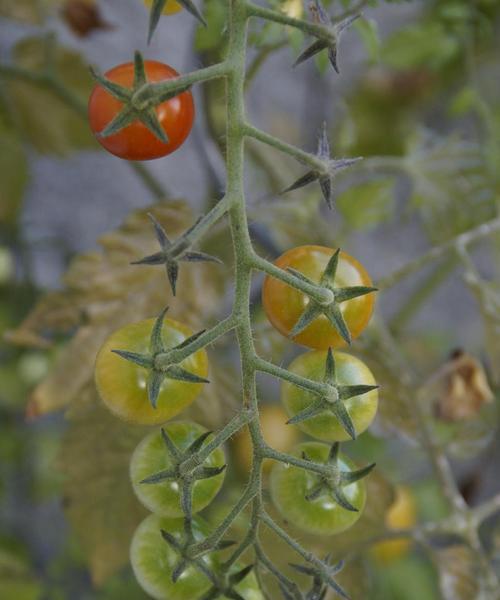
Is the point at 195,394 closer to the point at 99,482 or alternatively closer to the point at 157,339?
the point at 157,339

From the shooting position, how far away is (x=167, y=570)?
42 centimetres

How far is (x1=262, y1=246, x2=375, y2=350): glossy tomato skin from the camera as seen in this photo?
41 centimetres

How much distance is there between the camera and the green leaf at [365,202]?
873mm

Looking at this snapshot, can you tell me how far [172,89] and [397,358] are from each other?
1.28ft

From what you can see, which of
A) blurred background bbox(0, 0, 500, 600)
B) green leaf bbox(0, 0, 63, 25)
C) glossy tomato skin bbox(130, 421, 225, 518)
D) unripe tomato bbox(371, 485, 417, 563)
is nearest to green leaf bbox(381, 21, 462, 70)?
blurred background bbox(0, 0, 500, 600)

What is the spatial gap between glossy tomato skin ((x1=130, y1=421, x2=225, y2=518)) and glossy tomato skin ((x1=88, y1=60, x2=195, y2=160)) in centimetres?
15

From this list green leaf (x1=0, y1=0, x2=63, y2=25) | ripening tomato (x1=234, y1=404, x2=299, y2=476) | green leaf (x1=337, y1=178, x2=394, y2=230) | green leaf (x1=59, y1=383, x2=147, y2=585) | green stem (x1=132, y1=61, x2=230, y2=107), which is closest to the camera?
green stem (x1=132, y1=61, x2=230, y2=107)

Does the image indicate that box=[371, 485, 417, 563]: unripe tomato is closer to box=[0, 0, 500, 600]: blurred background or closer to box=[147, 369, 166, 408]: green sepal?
box=[0, 0, 500, 600]: blurred background

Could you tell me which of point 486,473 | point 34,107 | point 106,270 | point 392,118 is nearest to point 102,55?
point 34,107

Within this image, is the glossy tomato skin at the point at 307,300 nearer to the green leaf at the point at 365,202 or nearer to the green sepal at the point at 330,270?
the green sepal at the point at 330,270

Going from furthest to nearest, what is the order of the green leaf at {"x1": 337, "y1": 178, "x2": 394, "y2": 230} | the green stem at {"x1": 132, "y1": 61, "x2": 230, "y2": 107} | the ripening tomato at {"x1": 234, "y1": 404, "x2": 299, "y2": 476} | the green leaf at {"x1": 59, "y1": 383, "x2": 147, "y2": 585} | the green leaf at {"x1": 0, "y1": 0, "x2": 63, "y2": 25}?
1. the ripening tomato at {"x1": 234, "y1": 404, "x2": 299, "y2": 476}
2. the green leaf at {"x1": 337, "y1": 178, "x2": 394, "y2": 230}
3. the green leaf at {"x1": 0, "y1": 0, "x2": 63, "y2": 25}
4. the green leaf at {"x1": 59, "y1": 383, "x2": 147, "y2": 585}
5. the green stem at {"x1": 132, "y1": 61, "x2": 230, "y2": 107}

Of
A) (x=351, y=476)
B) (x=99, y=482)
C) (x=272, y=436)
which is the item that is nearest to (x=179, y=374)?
(x=351, y=476)

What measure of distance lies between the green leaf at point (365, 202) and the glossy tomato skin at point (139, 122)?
1.60 ft

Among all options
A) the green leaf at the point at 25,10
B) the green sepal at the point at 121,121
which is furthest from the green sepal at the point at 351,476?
A: the green leaf at the point at 25,10
